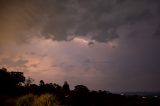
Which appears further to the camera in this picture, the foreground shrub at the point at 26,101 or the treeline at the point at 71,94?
the treeline at the point at 71,94

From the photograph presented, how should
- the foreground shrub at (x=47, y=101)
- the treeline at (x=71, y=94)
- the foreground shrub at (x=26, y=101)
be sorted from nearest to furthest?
the foreground shrub at (x=47, y=101) → the foreground shrub at (x=26, y=101) → the treeline at (x=71, y=94)

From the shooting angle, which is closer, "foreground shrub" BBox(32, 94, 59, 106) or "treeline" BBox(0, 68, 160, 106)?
"foreground shrub" BBox(32, 94, 59, 106)

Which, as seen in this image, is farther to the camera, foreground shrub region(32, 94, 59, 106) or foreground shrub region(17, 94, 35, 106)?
foreground shrub region(17, 94, 35, 106)

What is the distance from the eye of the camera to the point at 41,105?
20.0 meters

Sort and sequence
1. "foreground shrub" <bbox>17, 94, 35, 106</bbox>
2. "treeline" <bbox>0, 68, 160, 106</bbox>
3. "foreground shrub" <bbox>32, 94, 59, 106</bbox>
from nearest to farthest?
"foreground shrub" <bbox>32, 94, 59, 106</bbox>
"foreground shrub" <bbox>17, 94, 35, 106</bbox>
"treeline" <bbox>0, 68, 160, 106</bbox>

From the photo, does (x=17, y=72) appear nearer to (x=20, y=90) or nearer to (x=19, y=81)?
(x=19, y=81)

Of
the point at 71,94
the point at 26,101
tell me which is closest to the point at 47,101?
the point at 26,101

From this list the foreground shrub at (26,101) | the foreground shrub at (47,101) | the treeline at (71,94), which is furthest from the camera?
the treeline at (71,94)

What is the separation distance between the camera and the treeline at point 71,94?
106ft

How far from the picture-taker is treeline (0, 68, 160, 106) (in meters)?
32.2

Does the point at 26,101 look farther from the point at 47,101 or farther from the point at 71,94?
the point at 71,94

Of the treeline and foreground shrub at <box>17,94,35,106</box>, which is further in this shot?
the treeline

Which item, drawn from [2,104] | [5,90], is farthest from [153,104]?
[5,90]

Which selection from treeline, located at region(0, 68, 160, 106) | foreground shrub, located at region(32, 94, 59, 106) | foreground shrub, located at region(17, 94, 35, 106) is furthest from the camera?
treeline, located at region(0, 68, 160, 106)
